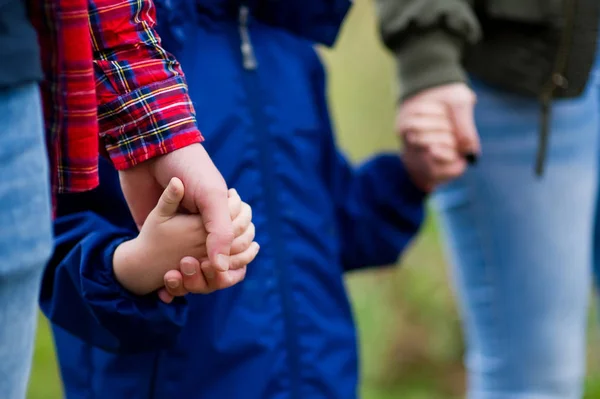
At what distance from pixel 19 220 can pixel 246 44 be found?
1.96ft

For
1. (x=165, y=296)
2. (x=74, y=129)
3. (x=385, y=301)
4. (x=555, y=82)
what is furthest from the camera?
(x=385, y=301)

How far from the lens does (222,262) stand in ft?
3.51

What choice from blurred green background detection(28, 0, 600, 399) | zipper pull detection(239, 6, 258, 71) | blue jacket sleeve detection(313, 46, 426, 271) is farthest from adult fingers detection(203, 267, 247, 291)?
blurred green background detection(28, 0, 600, 399)

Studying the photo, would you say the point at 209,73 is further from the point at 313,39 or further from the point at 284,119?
the point at 313,39

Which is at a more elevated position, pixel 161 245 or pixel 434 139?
pixel 161 245

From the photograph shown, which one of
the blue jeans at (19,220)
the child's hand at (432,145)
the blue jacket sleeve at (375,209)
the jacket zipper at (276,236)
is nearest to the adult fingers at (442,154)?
the child's hand at (432,145)

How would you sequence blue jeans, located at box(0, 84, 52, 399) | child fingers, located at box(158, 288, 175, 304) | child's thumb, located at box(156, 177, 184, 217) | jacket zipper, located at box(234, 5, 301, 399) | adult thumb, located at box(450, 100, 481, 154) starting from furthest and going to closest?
adult thumb, located at box(450, 100, 481, 154) → jacket zipper, located at box(234, 5, 301, 399) → child fingers, located at box(158, 288, 175, 304) → child's thumb, located at box(156, 177, 184, 217) → blue jeans, located at box(0, 84, 52, 399)

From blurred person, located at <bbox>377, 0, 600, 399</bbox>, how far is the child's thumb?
0.67 metres

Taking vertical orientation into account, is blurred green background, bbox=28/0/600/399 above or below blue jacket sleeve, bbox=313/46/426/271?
below

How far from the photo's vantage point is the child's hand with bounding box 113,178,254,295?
1.10 meters

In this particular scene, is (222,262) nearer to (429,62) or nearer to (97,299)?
(97,299)

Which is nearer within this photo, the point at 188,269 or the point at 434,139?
the point at 188,269

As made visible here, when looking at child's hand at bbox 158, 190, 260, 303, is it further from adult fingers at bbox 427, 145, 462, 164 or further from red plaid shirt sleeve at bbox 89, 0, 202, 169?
adult fingers at bbox 427, 145, 462, 164

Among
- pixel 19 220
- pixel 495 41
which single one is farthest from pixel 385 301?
pixel 19 220
